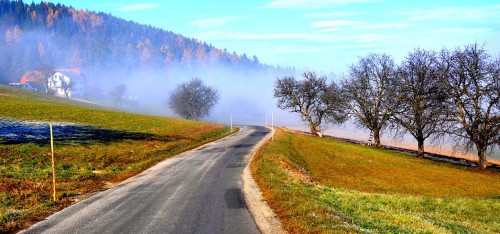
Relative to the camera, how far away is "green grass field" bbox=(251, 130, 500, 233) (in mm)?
13758

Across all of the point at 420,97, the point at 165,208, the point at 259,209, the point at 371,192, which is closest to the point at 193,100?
the point at 420,97

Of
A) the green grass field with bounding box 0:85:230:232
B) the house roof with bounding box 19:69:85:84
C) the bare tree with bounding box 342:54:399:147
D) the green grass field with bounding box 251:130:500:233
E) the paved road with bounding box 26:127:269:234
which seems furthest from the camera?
the house roof with bounding box 19:69:85:84

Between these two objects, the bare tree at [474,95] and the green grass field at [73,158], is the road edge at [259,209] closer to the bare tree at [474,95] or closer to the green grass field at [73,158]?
the green grass field at [73,158]

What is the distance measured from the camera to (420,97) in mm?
51406

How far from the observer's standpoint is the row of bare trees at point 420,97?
42.0 metres

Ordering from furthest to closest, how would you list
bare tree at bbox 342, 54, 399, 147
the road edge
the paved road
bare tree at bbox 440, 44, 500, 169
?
1. bare tree at bbox 342, 54, 399, 147
2. bare tree at bbox 440, 44, 500, 169
3. the paved road
4. the road edge

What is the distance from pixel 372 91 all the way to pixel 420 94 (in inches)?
397

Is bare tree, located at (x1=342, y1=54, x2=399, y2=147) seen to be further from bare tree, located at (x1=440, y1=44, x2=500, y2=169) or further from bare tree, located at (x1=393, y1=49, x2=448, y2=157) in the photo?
bare tree, located at (x1=440, y1=44, x2=500, y2=169)

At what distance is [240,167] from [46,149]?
17.7 m

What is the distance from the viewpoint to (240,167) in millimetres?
27078

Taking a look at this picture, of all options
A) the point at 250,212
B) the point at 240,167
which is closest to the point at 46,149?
the point at 240,167

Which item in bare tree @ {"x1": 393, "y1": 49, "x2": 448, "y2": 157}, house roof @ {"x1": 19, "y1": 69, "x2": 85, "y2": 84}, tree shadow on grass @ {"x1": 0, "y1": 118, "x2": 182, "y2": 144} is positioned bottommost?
tree shadow on grass @ {"x1": 0, "y1": 118, "x2": 182, "y2": 144}

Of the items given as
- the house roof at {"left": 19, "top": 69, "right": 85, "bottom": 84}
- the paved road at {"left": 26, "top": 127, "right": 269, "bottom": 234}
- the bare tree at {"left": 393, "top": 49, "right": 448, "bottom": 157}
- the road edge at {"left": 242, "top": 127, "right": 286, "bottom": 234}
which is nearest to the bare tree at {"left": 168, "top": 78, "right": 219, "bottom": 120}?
the bare tree at {"left": 393, "top": 49, "right": 448, "bottom": 157}

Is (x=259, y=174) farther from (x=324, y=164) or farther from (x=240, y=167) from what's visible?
(x=324, y=164)
